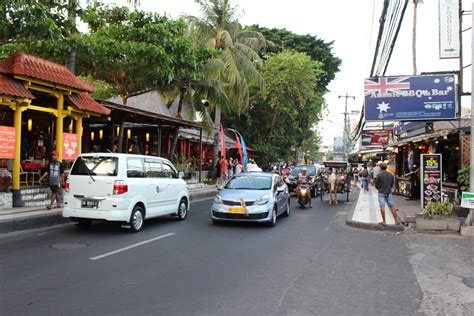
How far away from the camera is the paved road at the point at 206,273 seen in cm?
497

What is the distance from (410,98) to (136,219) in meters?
10.6

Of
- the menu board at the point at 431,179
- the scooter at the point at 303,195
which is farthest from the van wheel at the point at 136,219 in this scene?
the menu board at the point at 431,179

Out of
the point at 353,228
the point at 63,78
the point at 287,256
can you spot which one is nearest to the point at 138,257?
the point at 287,256

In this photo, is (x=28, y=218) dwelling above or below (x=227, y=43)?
below

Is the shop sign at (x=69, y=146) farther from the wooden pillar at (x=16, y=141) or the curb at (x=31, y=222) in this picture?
the curb at (x=31, y=222)

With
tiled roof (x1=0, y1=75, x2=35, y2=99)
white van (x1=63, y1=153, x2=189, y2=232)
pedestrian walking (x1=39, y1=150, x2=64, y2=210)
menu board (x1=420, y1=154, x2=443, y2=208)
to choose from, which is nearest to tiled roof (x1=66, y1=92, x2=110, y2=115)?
tiled roof (x1=0, y1=75, x2=35, y2=99)

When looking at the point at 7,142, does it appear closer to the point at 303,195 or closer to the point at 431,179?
the point at 303,195

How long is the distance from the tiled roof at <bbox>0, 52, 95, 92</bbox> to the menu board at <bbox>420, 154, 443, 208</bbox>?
1148 centimetres

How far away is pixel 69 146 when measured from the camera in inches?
552

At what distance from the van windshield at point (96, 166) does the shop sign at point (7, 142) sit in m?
3.05

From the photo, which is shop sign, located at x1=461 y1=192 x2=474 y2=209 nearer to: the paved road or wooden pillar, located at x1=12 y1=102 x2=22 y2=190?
the paved road

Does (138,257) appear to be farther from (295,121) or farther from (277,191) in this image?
(295,121)

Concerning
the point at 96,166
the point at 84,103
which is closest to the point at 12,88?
the point at 84,103

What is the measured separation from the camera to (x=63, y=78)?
13.2 metres
